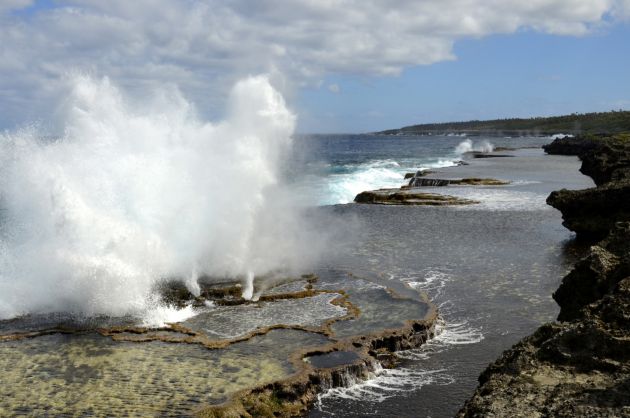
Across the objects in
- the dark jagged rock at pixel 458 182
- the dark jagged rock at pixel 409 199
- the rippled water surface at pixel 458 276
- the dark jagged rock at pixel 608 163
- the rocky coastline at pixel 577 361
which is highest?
the dark jagged rock at pixel 608 163

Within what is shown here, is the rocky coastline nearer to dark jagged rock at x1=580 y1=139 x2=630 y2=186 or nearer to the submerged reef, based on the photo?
the submerged reef

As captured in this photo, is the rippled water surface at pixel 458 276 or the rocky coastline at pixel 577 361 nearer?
the rocky coastline at pixel 577 361

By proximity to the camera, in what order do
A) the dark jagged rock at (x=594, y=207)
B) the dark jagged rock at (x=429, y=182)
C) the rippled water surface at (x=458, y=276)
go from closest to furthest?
the rippled water surface at (x=458, y=276)
the dark jagged rock at (x=594, y=207)
the dark jagged rock at (x=429, y=182)

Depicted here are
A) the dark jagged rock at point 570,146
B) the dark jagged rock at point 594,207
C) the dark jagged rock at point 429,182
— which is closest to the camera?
the dark jagged rock at point 594,207

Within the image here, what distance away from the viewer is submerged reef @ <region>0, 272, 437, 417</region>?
35.1 ft

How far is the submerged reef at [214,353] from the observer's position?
10.7 metres

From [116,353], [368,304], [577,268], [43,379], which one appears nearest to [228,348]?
[116,353]

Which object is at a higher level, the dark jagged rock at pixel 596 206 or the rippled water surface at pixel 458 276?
the dark jagged rock at pixel 596 206

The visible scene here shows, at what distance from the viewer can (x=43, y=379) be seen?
11.6m

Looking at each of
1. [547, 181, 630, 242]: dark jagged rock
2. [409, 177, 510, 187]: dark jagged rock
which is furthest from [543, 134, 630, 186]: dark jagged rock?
[409, 177, 510, 187]: dark jagged rock

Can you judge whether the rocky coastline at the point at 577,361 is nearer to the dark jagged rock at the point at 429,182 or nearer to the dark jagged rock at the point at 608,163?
the dark jagged rock at the point at 608,163

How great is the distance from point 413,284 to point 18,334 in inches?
452

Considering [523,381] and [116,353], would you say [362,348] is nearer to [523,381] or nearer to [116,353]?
[116,353]

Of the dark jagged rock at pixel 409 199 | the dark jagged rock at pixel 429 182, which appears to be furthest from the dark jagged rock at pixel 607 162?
the dark jagged rock at pixel 429 182
